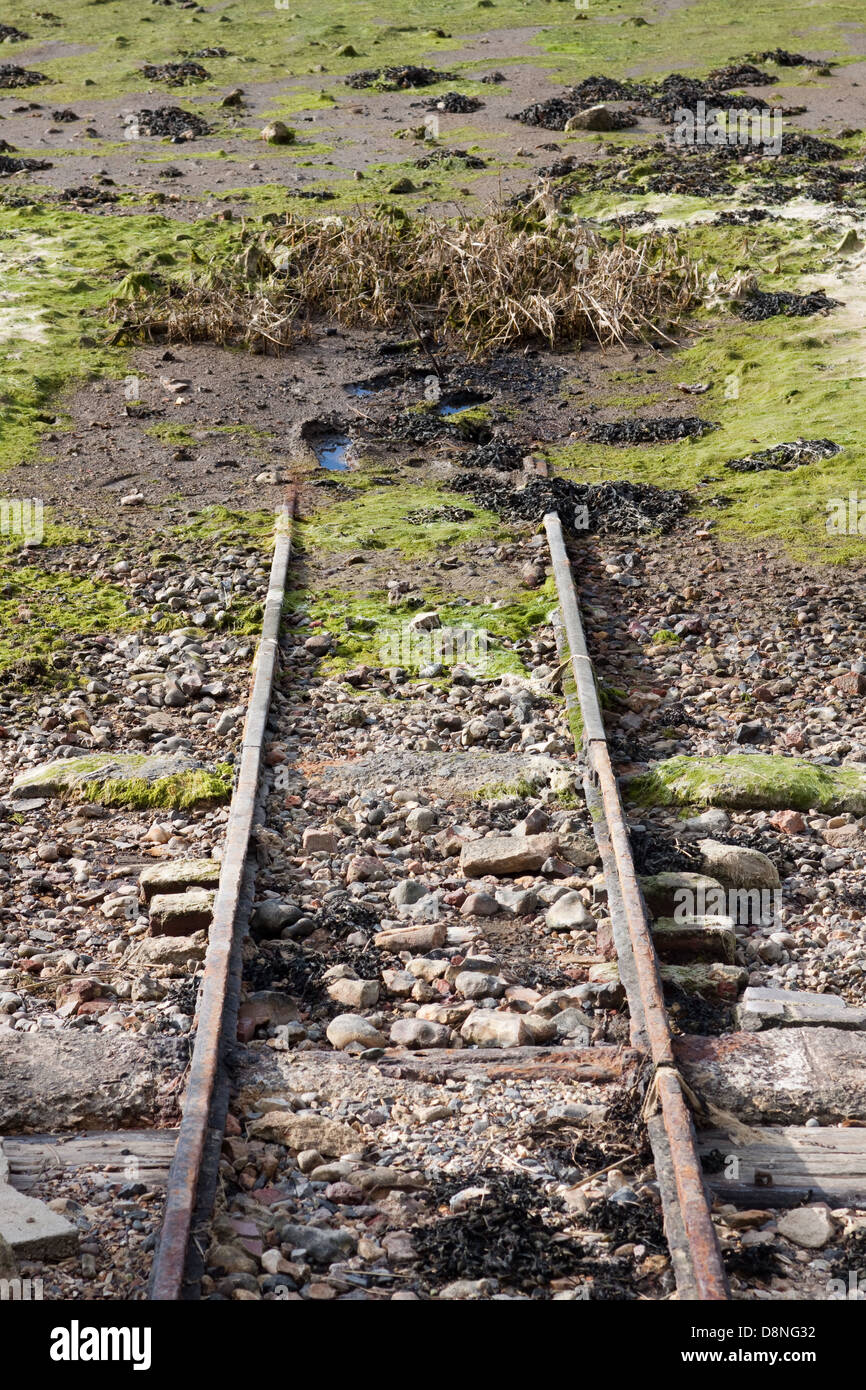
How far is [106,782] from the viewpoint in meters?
6.96

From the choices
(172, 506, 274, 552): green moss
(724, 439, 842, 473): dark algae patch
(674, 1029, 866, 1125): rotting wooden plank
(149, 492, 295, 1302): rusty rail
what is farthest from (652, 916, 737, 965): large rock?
(724, 439, 842, 473): dark algae patch

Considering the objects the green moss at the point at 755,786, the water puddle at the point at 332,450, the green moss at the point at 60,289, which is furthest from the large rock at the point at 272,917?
the green moss at the point at 60,289

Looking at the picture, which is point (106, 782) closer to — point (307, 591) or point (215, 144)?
point (307, 591)

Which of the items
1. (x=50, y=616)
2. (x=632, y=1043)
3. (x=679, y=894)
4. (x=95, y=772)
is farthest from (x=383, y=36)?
(x=632, y=1043)

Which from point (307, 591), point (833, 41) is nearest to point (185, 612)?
point (307, 591)

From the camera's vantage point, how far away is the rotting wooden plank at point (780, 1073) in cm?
473

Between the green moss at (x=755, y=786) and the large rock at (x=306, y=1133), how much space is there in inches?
104

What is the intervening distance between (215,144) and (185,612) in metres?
14.4

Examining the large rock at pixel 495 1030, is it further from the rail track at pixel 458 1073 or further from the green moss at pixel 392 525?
the green moss at pixel 392 525

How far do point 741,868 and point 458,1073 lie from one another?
1.78m

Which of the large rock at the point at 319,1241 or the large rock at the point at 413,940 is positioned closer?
the large rock at the point at 319,1241

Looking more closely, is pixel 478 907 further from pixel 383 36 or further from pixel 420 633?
pixel 383 36

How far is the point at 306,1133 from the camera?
457cm

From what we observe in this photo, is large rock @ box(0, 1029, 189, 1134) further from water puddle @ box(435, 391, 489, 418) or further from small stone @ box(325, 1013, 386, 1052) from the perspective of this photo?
water puddle @ box(435, 391, 489, 418)
